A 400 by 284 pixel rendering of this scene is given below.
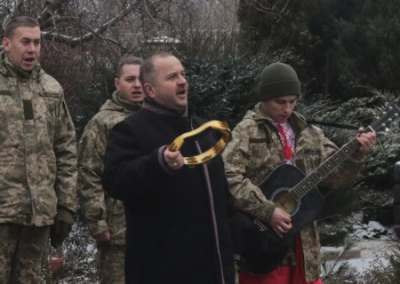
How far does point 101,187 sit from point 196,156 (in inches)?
79.1

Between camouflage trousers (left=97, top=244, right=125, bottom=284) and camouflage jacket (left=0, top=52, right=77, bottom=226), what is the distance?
50cm

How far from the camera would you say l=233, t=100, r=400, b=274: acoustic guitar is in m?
5.09

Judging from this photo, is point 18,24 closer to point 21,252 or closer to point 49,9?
point 21,252

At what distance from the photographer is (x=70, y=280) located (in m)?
8.08

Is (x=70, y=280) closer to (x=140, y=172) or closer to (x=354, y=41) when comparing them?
(x=140, y=172)

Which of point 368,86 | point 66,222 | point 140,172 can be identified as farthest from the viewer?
point 368,86

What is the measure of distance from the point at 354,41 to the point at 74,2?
6921mm

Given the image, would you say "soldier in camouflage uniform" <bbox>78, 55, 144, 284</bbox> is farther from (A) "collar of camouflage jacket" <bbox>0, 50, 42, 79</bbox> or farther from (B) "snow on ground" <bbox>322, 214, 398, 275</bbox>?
(B) "snow on ground" <bbox>322, 214, 398, 275</bbox>

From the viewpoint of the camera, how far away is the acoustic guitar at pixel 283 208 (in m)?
5.09

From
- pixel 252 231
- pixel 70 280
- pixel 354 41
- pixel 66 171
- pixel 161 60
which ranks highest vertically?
pixel 354 41

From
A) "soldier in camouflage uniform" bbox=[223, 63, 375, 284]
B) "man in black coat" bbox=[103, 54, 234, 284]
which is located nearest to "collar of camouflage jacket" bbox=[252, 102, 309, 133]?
"soldier in camouflage uniform" bbox=[223, 63, 375, 284]

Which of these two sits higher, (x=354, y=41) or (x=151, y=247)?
(x=354, y=41)

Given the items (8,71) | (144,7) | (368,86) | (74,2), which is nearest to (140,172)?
(8,71)

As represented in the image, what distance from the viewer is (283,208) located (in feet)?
17.1
